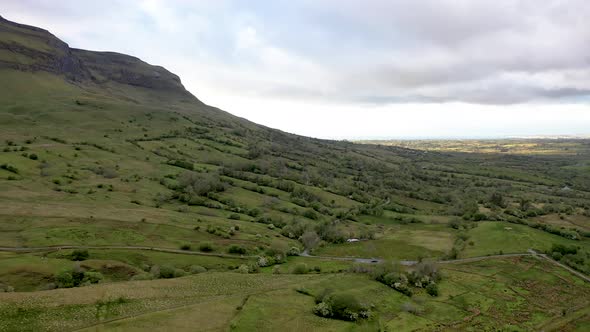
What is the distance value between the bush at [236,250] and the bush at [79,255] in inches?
1470

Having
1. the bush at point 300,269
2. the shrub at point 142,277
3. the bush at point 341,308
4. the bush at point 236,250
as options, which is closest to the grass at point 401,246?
the bush at point 236,250

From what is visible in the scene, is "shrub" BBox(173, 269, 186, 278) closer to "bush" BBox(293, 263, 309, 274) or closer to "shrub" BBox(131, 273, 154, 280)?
"shrub" BBox(131, 273, 154, 280)

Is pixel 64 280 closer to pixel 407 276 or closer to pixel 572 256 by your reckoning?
pixel 407 276

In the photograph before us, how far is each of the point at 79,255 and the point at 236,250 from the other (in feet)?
134

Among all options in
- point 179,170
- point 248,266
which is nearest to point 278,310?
point 248,266

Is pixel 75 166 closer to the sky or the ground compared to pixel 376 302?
closer to the sky

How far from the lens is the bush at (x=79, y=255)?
3051 inches

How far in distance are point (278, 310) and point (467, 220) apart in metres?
140

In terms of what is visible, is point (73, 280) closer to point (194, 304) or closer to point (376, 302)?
point (194, 304)

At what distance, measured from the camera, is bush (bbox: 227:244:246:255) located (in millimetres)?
107188

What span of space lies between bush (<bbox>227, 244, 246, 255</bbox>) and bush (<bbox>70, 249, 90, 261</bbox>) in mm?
37335

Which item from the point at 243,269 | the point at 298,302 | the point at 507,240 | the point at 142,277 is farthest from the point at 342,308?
the point at 507,240

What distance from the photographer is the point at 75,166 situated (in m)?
160

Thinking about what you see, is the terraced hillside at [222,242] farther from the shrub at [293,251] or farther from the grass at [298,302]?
the shrub at [293,251]
